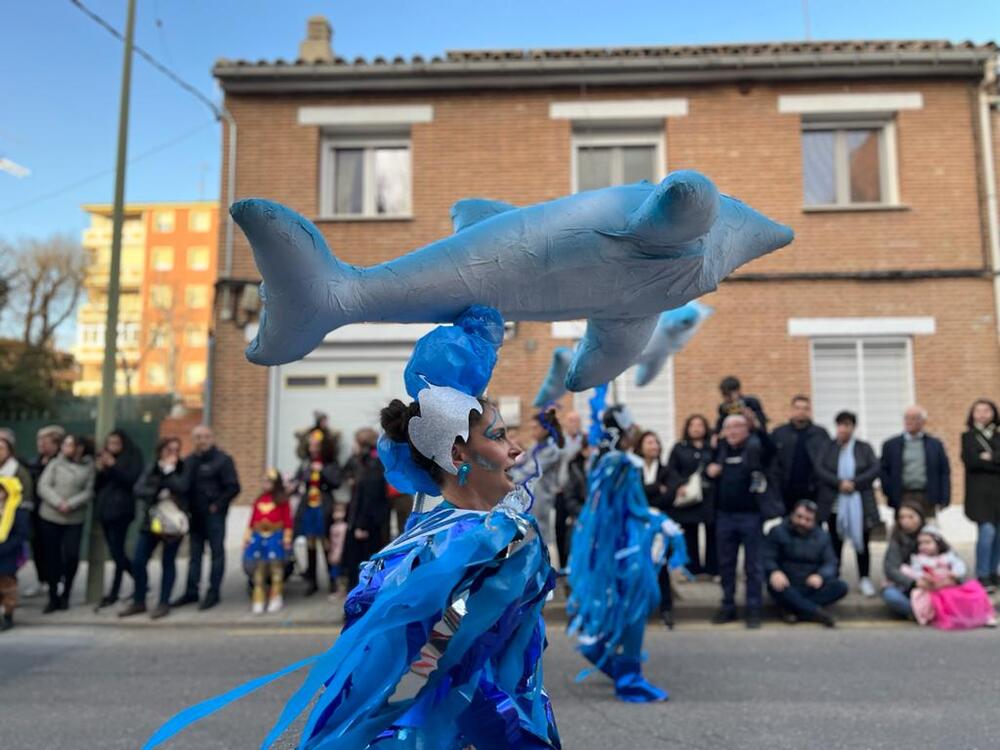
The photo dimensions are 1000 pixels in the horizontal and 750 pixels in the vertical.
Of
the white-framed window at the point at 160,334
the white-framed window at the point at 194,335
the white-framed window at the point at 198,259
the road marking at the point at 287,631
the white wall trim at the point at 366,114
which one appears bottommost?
the road marking at the point at 287,631

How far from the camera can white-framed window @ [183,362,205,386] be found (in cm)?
5391

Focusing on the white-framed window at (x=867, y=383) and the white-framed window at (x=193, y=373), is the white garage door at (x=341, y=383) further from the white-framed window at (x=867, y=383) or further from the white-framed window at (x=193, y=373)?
the white-framed window at (x=193, y=373)

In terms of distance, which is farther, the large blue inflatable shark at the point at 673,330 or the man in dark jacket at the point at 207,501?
the man in dark jacket at the point at 207,501

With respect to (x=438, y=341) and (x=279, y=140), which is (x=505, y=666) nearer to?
(x=438, y=341)

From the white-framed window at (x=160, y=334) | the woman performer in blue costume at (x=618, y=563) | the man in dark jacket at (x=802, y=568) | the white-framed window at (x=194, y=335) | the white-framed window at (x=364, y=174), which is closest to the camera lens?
the woman performer in blue costume at (x=618, y=563)

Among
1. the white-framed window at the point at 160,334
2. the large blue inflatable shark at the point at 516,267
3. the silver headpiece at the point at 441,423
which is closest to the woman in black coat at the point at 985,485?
the large blue inflatable shark at the point at 516,267

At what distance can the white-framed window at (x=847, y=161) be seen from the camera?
37.6ft

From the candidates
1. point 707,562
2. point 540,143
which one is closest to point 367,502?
point 707,562

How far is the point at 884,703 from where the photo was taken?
4.54 m

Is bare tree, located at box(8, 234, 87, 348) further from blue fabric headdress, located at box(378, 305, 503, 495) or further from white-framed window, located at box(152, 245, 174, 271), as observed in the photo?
white-framed window, located at box(152, 245, 174, 271)

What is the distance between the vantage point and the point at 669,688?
194 inches

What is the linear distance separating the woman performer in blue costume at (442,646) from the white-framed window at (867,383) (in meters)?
9.76

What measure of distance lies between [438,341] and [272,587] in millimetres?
5993

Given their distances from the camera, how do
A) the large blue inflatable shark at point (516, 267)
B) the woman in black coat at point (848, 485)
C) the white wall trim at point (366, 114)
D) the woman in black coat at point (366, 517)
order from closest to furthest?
the large blue inflatable shark at point (516, 267) < the woman in black coat at point (366, 517) < the woman in black coat at point (848, 485) < the white wall trim at point (366, 114)
